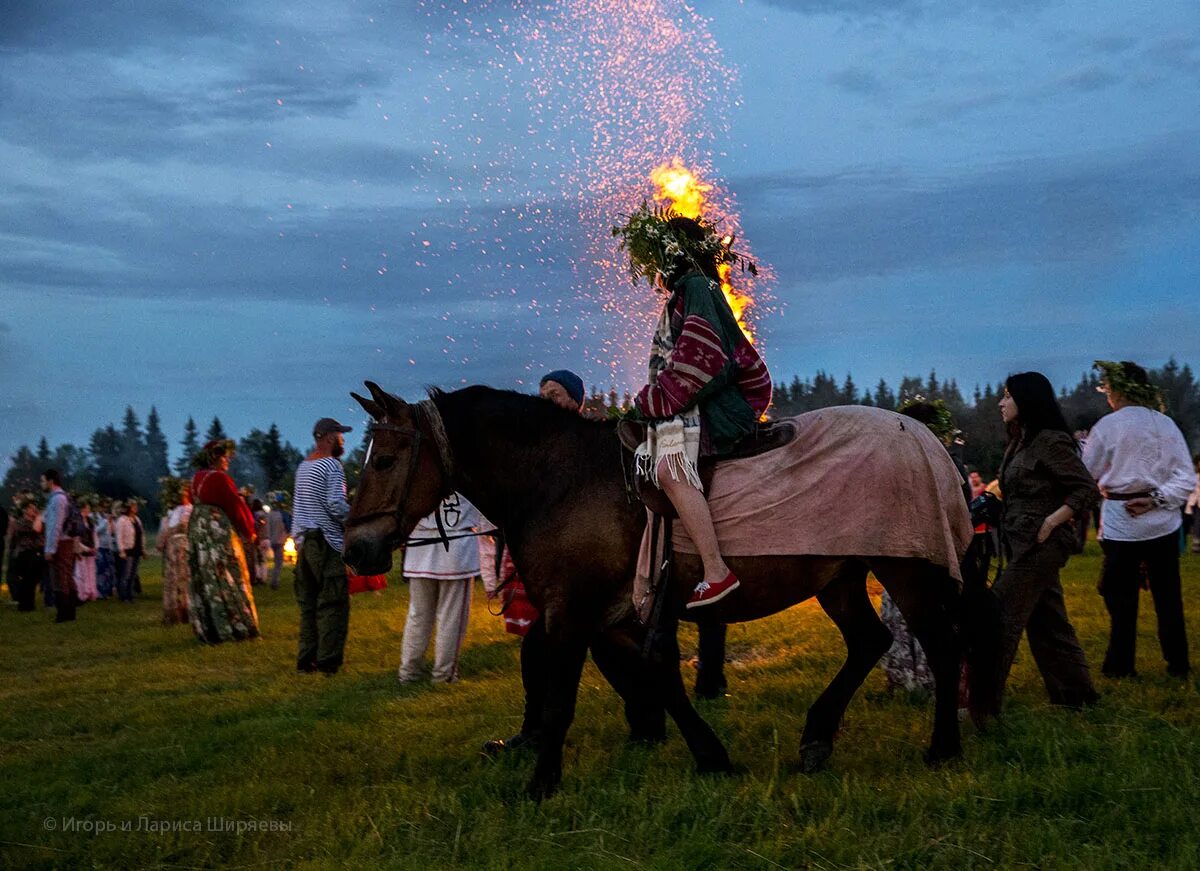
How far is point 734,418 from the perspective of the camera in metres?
5.66

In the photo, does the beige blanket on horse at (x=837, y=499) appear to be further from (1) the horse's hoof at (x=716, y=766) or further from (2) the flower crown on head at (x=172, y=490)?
(2) the flower crown on head at (x=172, y=490)

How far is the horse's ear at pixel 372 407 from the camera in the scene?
5.83 meters

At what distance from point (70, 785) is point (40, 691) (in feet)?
16.6

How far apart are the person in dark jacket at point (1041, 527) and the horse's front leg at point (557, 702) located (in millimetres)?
2764

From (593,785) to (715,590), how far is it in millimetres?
1302

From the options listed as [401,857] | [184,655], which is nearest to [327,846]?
[401,857]

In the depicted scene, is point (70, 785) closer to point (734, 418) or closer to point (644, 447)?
point (644, 447)

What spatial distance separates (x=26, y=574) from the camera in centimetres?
2088

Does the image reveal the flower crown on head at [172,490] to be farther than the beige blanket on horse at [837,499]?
Yes

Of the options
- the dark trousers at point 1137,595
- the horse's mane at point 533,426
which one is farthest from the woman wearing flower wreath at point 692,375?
the dark trousers at point 1137,595

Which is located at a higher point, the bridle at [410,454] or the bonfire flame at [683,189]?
the bonfire flame at [683,189]

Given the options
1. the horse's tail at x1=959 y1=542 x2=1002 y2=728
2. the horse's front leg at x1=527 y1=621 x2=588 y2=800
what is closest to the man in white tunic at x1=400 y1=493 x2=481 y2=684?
the horse's front leg at x1=527 y1=621 x2=588 y2=800

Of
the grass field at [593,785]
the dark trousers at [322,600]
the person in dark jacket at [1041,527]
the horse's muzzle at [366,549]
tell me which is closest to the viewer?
the grass field at [593,785]

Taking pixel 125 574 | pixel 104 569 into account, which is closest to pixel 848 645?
pixel 125 574
